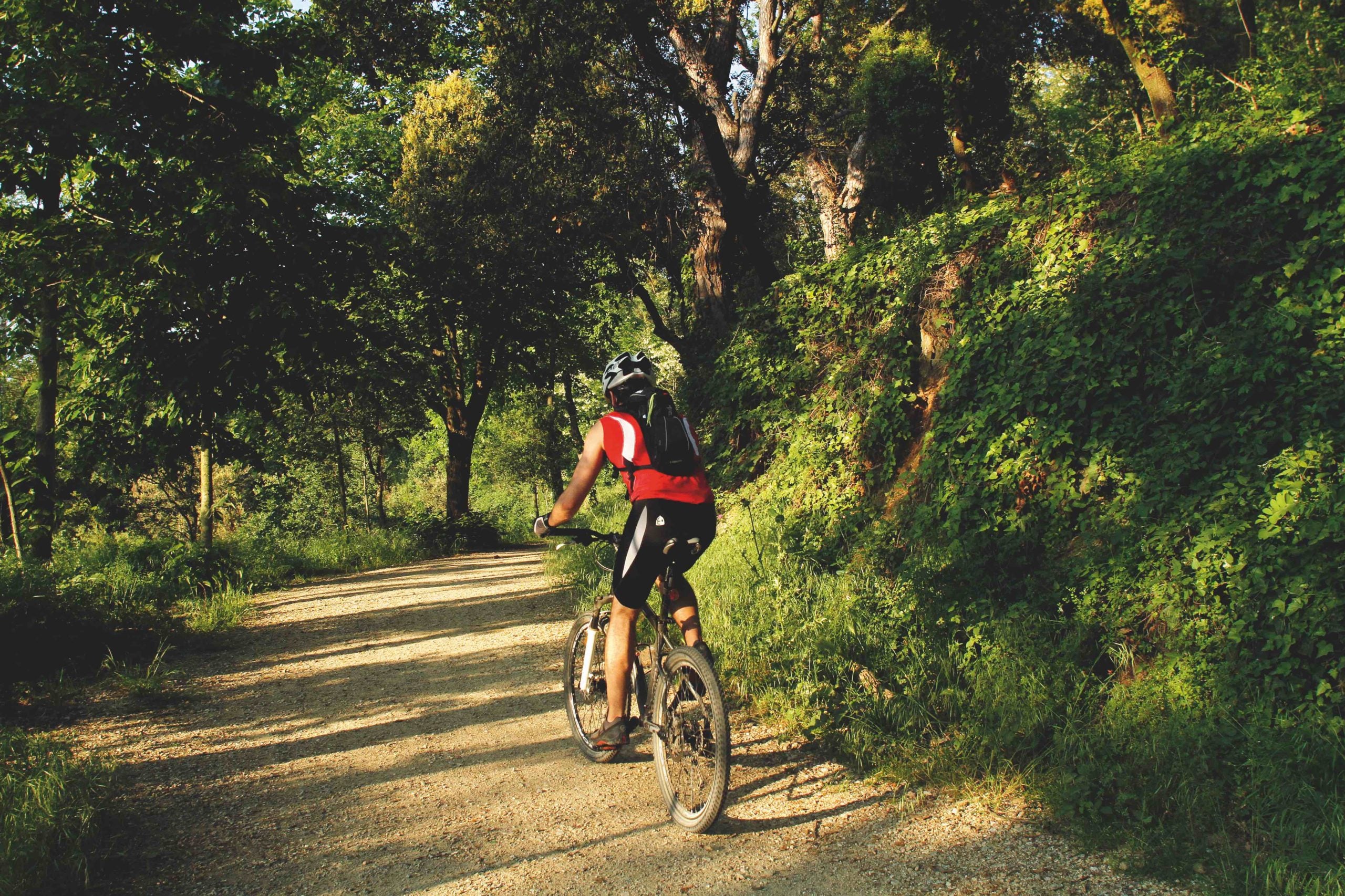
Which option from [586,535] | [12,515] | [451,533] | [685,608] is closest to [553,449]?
[451,533]

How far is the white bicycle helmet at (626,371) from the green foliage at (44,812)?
3.16 m

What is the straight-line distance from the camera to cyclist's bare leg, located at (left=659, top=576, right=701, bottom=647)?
4.52 meters

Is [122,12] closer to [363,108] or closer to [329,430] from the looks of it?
[329,430]

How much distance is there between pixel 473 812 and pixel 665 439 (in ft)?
7.13

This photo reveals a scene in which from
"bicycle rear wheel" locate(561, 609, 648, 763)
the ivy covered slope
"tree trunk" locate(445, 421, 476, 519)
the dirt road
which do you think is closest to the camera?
the dirt road

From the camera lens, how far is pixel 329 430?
24328mm

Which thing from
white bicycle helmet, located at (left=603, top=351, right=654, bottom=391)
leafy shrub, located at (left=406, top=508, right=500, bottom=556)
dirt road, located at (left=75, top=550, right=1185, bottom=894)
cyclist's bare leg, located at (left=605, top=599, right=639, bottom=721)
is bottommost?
leafy shrub, located at (left=406, top=508, right=500, bottom=556)

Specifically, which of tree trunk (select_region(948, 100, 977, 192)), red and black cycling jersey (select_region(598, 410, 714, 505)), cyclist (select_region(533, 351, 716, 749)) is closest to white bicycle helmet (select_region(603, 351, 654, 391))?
cyclist (select_region(533, 351, 716, 749))

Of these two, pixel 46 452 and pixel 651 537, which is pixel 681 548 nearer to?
pixel 651 537

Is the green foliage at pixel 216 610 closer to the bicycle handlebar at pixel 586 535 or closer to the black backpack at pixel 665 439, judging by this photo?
the bicycle handlebar at pixel 586 535

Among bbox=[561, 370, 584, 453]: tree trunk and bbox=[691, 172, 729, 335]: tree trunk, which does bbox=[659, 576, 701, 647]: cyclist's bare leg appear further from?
bbox=[561, 370, 584, 453]: tree trunk

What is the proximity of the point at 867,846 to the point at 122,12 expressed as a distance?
8.04 meters

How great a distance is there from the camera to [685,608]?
4.56 metres

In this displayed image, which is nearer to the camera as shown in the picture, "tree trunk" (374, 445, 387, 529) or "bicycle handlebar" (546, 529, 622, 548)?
"bicycle handlebar" (546, 529, 622, 548)
